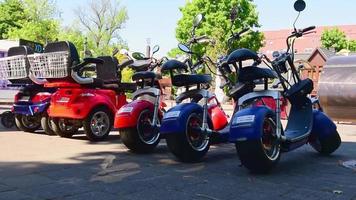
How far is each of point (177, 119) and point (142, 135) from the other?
1.19 metres

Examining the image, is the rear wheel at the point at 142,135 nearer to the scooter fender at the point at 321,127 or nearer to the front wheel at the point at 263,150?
the front wheel at the point at 263,150

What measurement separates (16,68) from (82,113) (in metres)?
1.94

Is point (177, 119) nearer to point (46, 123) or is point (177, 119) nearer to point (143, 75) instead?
point (143, 75)

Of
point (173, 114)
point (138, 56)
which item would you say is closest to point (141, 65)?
point (138, 56)

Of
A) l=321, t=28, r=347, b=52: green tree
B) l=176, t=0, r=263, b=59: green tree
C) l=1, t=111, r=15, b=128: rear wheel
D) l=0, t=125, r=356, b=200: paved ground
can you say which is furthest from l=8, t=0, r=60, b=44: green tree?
l=321, t=28, r=347, b=52: green tree

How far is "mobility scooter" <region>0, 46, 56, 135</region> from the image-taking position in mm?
8383

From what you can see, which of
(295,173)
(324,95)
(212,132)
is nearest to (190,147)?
(212,132)

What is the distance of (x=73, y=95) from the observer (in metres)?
7.67

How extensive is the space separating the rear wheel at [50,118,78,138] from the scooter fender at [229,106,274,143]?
409 cm

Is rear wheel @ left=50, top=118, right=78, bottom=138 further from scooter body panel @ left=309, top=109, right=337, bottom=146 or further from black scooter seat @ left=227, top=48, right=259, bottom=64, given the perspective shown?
scooter body panel @ left=309, top=109, right=337, bottom=146

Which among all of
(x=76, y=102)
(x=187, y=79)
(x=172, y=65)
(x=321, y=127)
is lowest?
(x=321, y=127)

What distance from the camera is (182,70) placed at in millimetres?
6582

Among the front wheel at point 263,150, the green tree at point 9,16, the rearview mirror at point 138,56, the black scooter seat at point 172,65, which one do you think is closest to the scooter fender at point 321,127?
the front wheel at point 263,150

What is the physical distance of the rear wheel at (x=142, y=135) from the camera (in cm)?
645
